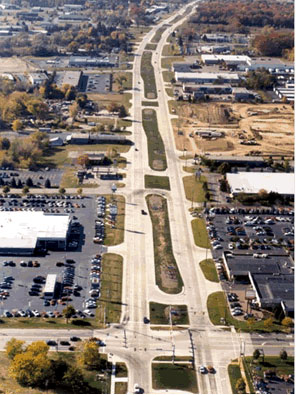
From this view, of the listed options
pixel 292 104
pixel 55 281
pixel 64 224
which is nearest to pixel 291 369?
pixel 55 281

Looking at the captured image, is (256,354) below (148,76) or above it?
below

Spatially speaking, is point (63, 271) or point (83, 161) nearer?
point (63, 271)

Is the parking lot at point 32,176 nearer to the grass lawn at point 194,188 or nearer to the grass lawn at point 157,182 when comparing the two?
the grass lawn at point 157,182

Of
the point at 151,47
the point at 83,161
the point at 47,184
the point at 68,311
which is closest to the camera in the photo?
the point at 68,311

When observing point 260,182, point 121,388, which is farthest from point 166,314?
point 260,182

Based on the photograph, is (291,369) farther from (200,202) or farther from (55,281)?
(200,202)

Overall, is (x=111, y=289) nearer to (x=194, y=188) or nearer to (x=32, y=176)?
(x=194, y=188)

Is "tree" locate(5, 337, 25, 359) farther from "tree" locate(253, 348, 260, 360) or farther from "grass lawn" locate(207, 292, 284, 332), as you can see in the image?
"tree" locate(253, 348, 260, 360)
